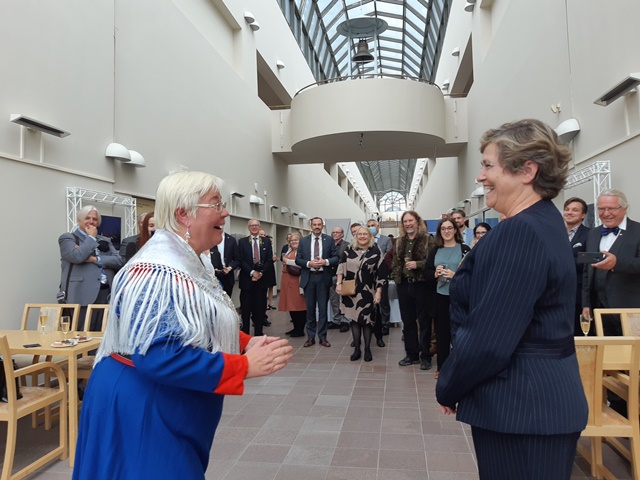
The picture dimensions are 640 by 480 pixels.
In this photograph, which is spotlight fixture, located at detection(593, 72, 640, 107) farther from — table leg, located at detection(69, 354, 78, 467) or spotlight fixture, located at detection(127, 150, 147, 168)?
spotlight fixture, located at detection(127, 150, 147, 168)

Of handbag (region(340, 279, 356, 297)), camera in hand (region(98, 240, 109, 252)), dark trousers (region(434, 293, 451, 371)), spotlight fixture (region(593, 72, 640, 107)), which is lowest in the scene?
dark trousers (region(434, 293, 451, 371))

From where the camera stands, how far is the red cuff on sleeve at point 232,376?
1206mm

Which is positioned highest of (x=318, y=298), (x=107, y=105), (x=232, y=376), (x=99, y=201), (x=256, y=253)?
(x=107, y=105)

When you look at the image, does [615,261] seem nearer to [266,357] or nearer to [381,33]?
[266,357]

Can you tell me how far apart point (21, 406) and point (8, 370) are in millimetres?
284

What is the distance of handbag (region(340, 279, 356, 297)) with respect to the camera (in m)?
5.14

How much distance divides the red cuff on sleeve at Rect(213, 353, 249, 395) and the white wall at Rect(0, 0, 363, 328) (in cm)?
386

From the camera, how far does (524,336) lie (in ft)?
3.73

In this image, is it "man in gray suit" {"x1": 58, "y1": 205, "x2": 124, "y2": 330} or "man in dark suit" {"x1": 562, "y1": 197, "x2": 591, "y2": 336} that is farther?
"man in gray suit" {"x1": 58, "y1": 205, "x2": 124, "y2": 330}

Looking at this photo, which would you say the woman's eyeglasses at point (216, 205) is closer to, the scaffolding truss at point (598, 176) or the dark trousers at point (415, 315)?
the dark trousers at point (415, 315)

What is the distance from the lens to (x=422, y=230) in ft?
16.6

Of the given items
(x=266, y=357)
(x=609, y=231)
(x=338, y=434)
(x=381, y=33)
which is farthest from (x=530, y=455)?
(x=381, y=33)

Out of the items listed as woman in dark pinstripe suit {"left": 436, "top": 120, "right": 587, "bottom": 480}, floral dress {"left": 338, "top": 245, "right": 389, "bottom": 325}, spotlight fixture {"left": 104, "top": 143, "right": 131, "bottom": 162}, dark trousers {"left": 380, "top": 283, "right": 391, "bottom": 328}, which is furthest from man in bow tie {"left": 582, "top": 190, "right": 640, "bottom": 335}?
spotlight fixture {"left": 104, "top": 143, "right": 131, "bottom": 162}

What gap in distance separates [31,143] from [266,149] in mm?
7658
